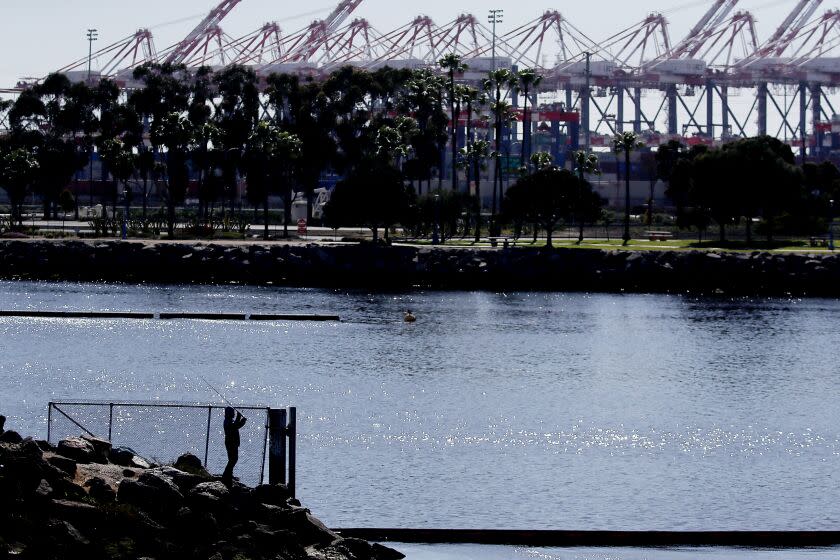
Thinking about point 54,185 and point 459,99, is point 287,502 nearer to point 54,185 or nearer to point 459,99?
point 459,99

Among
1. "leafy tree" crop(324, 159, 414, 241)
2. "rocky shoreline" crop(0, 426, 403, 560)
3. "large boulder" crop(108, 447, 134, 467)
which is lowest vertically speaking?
"rocky shoreline" crop(0, 426, 403, 560)

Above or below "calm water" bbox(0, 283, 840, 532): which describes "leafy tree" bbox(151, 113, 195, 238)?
above

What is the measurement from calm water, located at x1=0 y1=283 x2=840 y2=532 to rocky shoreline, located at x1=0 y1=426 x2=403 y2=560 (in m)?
4.75

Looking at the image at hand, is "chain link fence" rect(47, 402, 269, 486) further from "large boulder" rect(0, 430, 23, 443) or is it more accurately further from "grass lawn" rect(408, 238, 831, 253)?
"grass lawn" rect(408, 238, 831, 253)

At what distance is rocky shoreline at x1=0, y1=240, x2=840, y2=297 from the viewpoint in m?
100

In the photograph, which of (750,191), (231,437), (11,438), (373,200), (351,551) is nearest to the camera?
(351,551)

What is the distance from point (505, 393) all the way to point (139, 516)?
94.2 ft

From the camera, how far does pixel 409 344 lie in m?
67.2

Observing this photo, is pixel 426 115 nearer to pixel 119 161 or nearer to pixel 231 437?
pixel 119 161

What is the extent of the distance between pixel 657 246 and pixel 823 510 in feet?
264

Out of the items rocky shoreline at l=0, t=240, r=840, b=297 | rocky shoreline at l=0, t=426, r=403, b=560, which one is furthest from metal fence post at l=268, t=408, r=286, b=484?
rocky shoreline at l=0, t=240, r=840, b=297

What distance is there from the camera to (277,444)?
2969 centimetres

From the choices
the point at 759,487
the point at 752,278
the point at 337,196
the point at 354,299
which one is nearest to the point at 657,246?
the point at 752,278

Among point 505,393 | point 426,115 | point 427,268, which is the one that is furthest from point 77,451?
point 426,115
